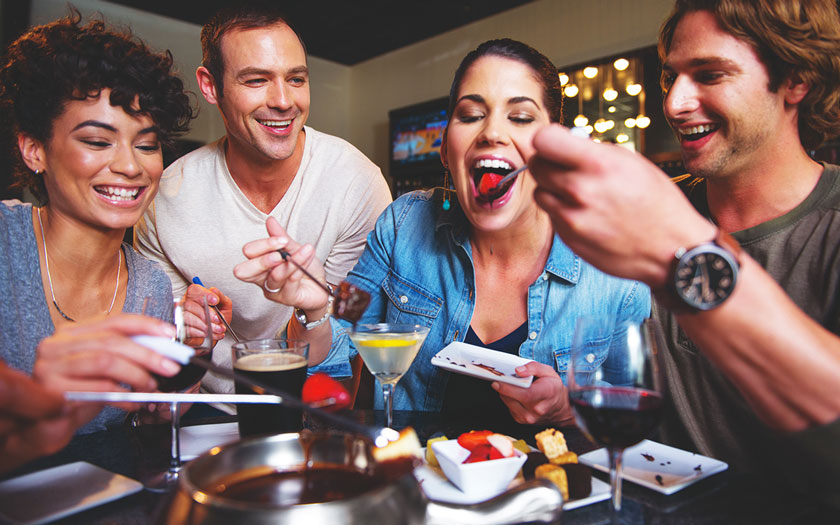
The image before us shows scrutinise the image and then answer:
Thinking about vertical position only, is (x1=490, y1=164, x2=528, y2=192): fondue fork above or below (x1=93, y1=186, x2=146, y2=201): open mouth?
below

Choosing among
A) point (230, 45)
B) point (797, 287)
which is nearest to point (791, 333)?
point (797, 287)

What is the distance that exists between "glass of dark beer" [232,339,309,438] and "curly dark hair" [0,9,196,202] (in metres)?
1.13

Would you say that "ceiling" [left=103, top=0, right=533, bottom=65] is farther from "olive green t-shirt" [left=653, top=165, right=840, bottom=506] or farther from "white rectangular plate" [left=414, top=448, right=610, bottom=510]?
"white rectangular plate" [left=414, top=448, right=610, bottom=510]

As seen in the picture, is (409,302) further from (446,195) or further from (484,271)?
(446,195)

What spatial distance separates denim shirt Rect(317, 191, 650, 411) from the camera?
6.29 feet

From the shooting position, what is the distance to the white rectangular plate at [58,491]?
0.95 meters

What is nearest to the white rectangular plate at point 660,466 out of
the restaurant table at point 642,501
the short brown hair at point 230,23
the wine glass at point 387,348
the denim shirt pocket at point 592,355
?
the restaurant table at point 642,501

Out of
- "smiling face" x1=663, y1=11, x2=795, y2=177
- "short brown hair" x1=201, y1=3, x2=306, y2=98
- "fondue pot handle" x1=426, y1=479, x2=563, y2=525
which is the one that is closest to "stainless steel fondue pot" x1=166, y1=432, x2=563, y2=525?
"fondue pot handle" x1=426, y1=479, x2=563, y2=525

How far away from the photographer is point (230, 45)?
8.80 ft

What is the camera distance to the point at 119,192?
76.6 inches

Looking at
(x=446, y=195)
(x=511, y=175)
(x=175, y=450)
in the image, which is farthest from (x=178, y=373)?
(x=446, y=195)

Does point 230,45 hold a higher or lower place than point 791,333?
higher

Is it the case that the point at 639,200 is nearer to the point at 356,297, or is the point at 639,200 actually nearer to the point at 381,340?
the point at 381,340

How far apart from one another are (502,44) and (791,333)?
1.35m
